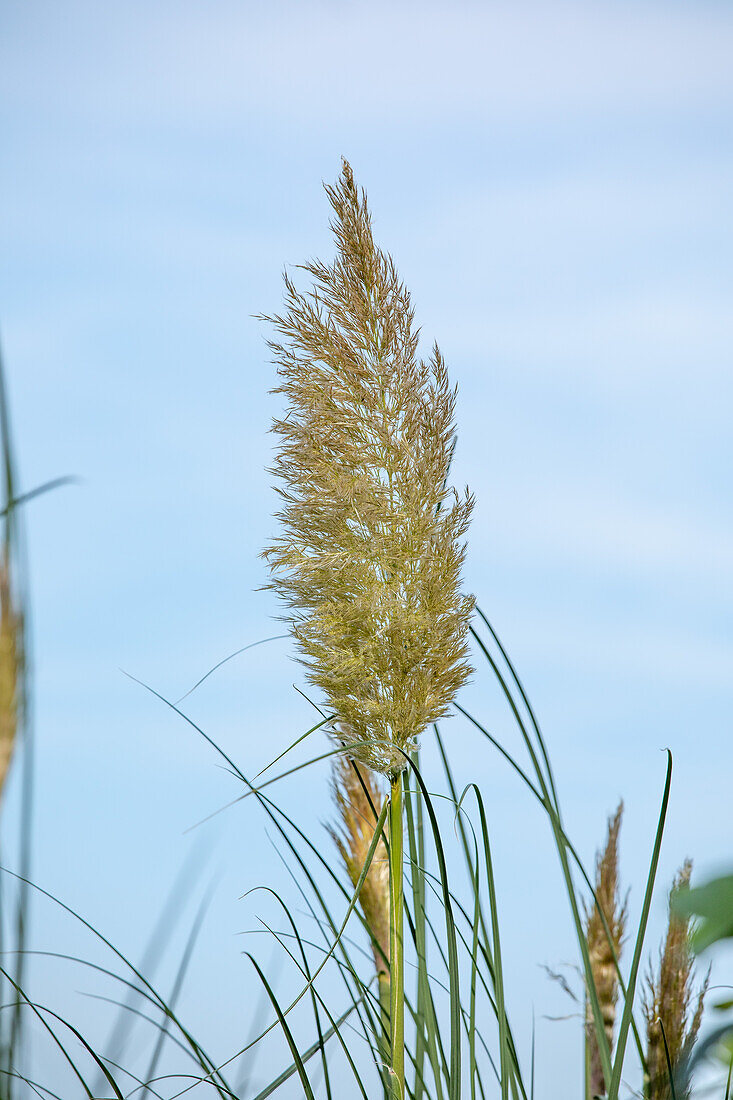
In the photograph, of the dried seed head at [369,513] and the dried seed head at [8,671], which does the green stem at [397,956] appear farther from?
the dried seed head at [8,671]

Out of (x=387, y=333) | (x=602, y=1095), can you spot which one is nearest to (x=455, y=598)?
(x=387, y=333)

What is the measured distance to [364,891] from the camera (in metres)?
2.65

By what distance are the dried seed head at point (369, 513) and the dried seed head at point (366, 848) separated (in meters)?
0.54

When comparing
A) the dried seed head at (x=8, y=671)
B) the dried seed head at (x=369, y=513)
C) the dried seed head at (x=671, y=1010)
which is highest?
the dried seed head at (x=369, y=513)

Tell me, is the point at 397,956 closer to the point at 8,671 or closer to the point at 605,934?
the point at 605,934

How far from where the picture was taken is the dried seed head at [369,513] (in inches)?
83.3

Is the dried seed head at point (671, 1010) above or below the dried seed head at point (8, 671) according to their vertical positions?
below

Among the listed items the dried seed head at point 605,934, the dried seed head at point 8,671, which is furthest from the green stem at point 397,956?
the dried seed head at point 8,671

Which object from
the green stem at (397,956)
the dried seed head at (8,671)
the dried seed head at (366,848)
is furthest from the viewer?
the dried seed head at (366,848)

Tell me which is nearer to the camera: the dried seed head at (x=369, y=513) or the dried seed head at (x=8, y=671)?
the dried seed head at (x=8, y=671)

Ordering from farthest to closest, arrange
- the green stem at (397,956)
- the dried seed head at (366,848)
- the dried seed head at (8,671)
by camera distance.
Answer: the dried seed head at (366,848)
the green stem at (397,956)
the dried seed head at (8,671)

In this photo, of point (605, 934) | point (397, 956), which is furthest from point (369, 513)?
point (605, 934)

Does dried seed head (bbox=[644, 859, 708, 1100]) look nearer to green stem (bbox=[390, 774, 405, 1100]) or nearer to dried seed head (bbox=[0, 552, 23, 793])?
green stem (bbox=[390, 774, 405, 1100])

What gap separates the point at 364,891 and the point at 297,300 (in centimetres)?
150
